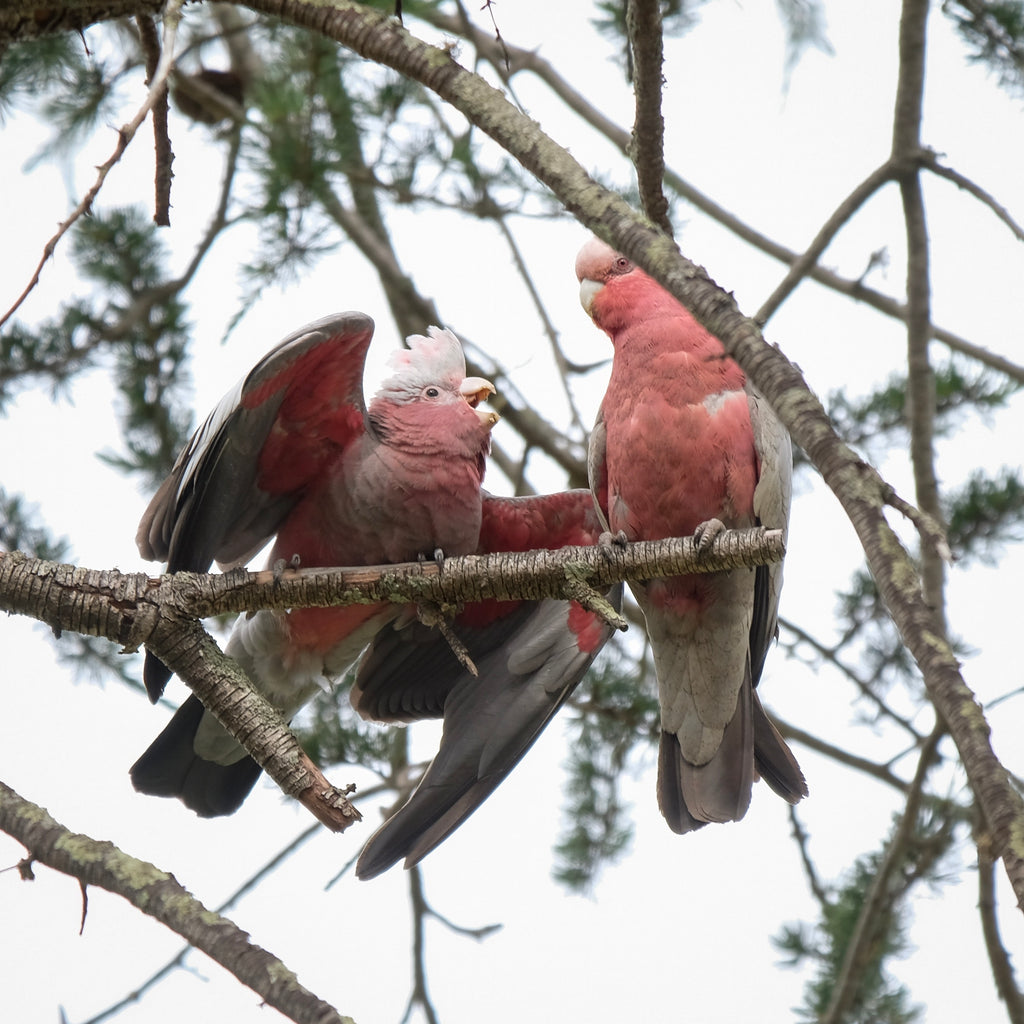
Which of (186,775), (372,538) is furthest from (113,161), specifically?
(186,775)

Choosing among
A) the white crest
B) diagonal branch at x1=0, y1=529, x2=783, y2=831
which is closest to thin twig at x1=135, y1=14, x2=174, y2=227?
diagonal branch at x1=0, y1=529, x2=783, y2=831

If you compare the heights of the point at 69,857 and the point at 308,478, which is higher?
the point at 308,478

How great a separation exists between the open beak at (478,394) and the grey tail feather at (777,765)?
1251 millimetres

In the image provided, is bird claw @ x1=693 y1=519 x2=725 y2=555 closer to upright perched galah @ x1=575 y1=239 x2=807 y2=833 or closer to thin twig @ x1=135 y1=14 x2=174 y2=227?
upright perched galah @ x1=575 y1=239 x2=807 y2=833

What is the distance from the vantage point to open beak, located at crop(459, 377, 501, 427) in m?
3.84

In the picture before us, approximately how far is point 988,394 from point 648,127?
73.9 inches

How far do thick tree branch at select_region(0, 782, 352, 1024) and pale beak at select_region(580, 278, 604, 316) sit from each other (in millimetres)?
2207

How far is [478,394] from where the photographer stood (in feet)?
12.8

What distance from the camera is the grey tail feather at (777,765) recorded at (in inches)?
143

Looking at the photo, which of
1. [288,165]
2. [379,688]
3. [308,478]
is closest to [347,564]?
[308,478]

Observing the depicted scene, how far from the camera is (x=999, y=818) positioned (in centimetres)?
167

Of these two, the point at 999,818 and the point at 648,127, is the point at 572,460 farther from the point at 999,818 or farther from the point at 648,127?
the point at 999,818

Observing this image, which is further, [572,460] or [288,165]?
[572,460]

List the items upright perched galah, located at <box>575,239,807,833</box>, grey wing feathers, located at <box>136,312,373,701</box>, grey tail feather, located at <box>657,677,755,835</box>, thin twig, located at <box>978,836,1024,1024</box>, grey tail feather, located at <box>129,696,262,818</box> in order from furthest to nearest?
grey tail feather, located at <box>129,696,262,818</box>, grey tail feather, located at <box>657,677,755,835</box>, upright perched galah, located at <box>575,239,807,833</box>, grey wing feathers, located at <box>136,312,373,701</box>, thin twig, located at <box>978,836,1024,1024</box>
